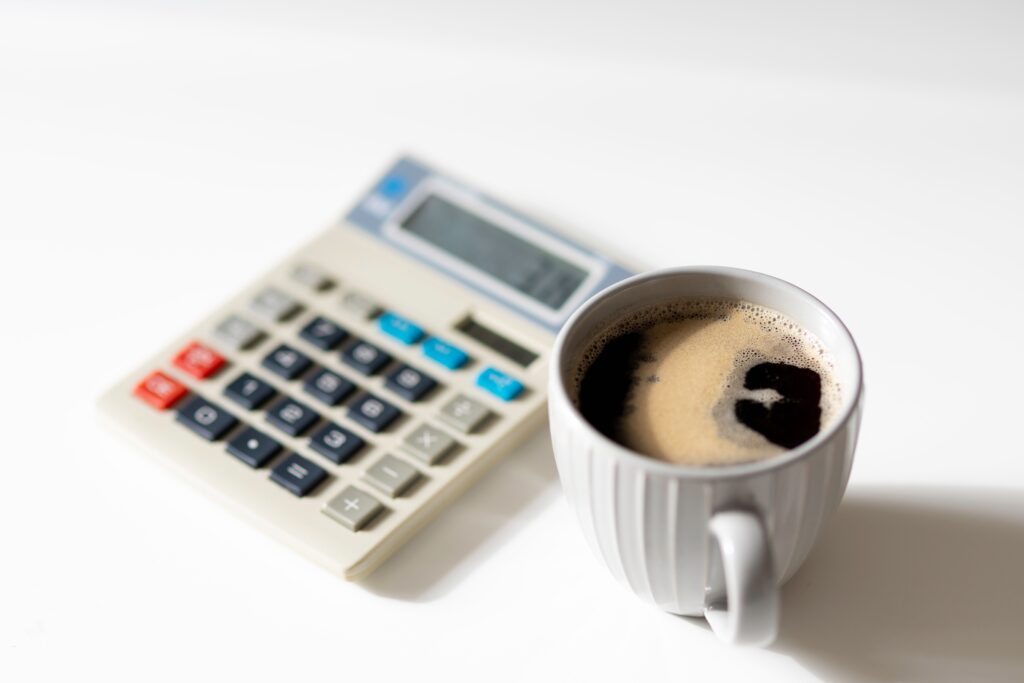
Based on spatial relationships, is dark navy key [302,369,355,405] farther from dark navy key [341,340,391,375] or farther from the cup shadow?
the cup shadow

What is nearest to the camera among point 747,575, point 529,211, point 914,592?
point 747,575

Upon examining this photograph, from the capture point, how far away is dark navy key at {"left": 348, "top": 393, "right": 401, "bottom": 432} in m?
0.63

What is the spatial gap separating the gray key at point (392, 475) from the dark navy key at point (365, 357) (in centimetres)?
6

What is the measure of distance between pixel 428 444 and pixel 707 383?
16cm

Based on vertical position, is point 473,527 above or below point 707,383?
below

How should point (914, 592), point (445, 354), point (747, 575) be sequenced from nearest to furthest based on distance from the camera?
1. point (747, 575)
2. point (914, 592)
3. point (445, 354)

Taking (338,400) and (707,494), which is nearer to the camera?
(707,494)

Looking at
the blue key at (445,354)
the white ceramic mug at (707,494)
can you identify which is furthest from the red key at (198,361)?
the white ceramic mug at (707,494)

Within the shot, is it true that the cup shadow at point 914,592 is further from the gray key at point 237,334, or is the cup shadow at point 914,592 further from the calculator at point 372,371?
the gray key at point 237,334

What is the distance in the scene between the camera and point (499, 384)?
644 millimetres

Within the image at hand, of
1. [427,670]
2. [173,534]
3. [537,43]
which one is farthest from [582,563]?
[537,43]

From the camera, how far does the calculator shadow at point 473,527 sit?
1.94ft

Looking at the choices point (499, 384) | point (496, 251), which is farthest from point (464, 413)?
point (496, 251)

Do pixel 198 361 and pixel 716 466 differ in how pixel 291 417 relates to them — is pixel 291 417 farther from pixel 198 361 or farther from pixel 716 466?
pixel 716 466
